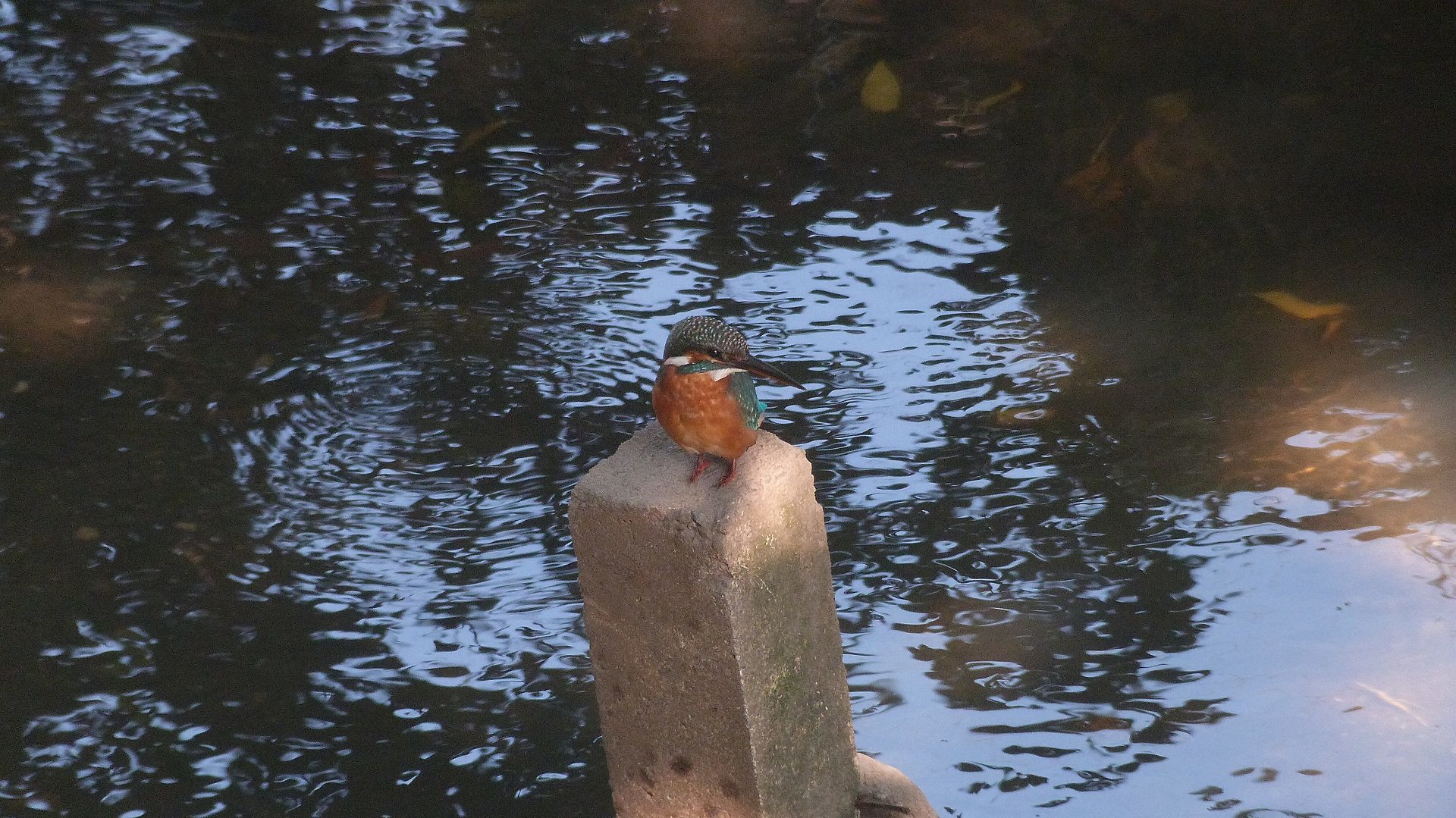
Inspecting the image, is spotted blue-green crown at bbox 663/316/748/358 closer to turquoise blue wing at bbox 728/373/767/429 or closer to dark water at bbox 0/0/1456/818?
turquoise blue wing at bbox 728/373/767/429

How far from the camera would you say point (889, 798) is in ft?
6.55

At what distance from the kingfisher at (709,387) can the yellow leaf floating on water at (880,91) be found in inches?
116

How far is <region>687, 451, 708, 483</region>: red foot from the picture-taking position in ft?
5.51

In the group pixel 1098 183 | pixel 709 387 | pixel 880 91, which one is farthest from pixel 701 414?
pixel 880 91

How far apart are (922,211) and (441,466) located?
1.61 meters

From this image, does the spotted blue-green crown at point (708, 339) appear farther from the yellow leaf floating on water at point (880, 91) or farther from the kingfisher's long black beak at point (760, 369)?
the yellow leaf floating on water at point (880, 91)

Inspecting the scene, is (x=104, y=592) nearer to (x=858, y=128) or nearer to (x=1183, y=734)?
(x=1183, y=734)

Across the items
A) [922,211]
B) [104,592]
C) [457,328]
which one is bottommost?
[104,592]

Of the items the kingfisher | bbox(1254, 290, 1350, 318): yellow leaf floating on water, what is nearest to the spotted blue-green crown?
the kingfisher

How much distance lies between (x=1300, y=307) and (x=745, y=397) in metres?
2.33

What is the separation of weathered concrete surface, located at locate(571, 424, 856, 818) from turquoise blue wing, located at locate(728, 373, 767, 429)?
Result: 73 millimetres

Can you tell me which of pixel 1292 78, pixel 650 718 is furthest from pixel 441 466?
pixel 1292 78

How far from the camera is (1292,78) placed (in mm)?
4395

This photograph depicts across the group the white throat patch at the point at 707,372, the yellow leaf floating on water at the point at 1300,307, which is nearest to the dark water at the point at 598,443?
the yellow leaf floating on water at the point at 1300,307
